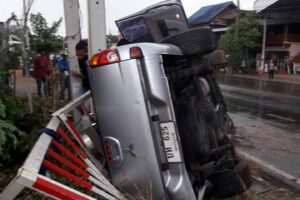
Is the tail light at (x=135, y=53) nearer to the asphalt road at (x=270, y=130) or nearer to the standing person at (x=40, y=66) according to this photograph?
the asphalt road at (x=270, y=130)

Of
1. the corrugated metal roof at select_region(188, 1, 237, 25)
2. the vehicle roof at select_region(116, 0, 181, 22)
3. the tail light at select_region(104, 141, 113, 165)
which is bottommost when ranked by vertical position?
the tail light at select_region(104, 141, 113, 165)

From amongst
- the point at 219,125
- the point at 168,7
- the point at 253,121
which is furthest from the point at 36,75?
the point at 219,125

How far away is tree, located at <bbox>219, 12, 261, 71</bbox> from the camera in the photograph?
34906 mm

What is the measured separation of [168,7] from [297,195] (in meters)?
2.51

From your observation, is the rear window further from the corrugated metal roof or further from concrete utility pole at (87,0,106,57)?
the corrugated metal roof

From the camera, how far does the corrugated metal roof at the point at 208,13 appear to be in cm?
4682

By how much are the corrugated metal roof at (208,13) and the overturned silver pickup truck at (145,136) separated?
43.9m

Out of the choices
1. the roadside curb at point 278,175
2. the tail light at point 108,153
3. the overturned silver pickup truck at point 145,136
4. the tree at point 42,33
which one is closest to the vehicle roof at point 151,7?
the overturned silver pickup truck at point 145,136

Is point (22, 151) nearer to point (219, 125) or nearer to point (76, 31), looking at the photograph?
point (219, 125)

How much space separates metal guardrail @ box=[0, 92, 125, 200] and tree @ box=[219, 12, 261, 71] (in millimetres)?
33018

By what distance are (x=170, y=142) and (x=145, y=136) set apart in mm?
186

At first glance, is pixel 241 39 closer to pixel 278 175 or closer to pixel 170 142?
pixel 278 175

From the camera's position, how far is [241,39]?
3494 centimetres

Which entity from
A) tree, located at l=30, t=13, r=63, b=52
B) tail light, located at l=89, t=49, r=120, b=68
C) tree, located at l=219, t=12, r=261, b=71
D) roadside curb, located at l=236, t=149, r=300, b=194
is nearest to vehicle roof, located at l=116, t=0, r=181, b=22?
tail light, located at l=89, t=49, r=120, b=68
